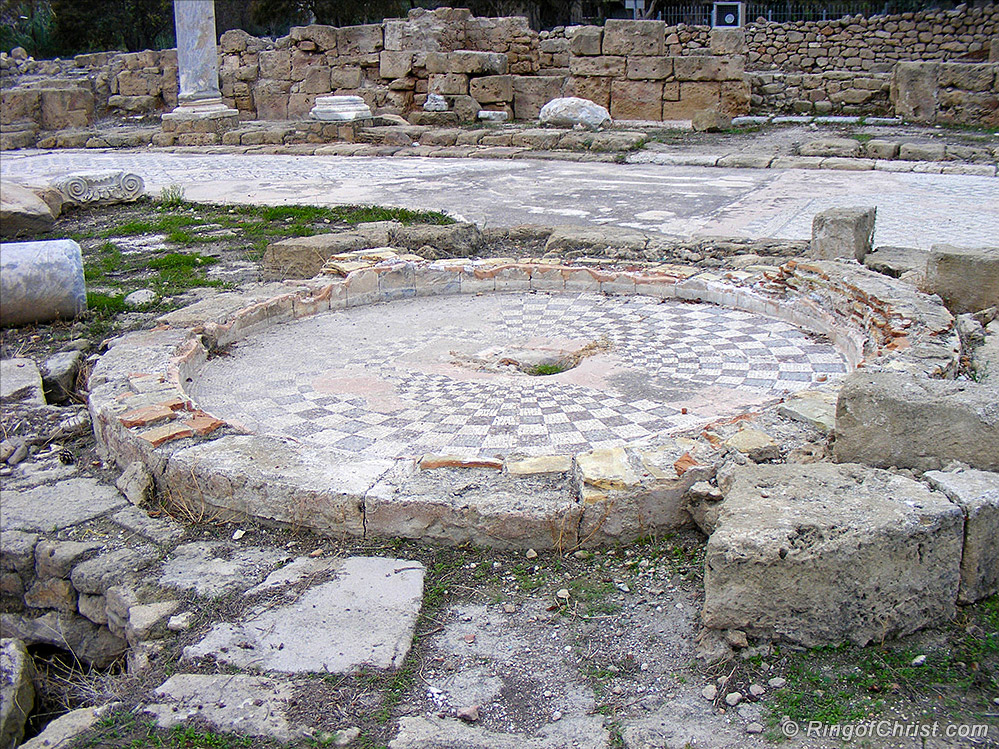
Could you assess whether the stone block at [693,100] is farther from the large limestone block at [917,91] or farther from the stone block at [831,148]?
the stone block at [831,148]

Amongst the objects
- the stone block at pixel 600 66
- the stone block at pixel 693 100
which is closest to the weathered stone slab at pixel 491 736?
the stone block at pixel 693 100

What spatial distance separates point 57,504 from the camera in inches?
139

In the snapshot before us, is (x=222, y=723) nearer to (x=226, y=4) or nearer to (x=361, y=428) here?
(x=361, y=428)

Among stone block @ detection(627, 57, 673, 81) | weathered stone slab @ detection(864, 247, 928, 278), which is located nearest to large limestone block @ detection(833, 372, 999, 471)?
weathered stone slab @ detection(864, 247, 928, 278)

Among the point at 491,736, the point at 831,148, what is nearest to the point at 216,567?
the point at 491,736

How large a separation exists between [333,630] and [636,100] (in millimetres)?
16194

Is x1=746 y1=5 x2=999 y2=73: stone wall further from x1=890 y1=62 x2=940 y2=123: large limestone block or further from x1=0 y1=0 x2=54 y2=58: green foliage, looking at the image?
x1=0 y1=0 x2=54 y2=58: green foliage

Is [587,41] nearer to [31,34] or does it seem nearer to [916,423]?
[916,423]

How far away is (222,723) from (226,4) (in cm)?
3515

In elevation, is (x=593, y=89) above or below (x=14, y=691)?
above

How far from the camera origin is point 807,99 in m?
18.1

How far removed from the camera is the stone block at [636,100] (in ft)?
56.2

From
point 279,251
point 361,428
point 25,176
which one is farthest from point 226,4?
point 361,428

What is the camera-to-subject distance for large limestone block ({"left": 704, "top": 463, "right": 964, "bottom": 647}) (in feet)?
8.06
